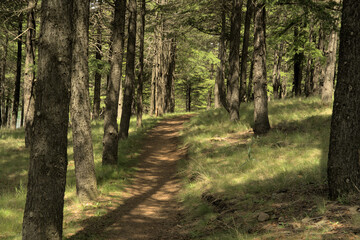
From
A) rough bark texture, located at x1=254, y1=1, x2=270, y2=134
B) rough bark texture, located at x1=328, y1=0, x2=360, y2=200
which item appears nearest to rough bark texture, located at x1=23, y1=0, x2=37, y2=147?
rough bark texture, located at x1=254, y1=1, x2=270, y2=134

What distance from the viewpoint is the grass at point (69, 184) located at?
20.1ft

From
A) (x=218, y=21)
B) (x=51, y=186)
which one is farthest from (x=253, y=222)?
(x=218, y=21)

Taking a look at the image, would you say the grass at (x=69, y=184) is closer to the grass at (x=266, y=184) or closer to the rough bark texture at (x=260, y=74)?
the grass at (x=266, y=184)

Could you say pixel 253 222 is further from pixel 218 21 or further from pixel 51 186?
pixel 218 21

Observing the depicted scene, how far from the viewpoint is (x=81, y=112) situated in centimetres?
760

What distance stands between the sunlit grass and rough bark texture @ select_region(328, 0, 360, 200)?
108 centimetres

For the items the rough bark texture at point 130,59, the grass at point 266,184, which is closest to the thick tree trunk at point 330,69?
the grass at point 266,184

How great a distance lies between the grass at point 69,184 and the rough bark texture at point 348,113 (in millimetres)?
5304

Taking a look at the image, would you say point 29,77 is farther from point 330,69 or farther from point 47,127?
point 330,69

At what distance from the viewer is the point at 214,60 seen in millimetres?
28156

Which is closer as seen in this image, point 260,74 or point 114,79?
point 114,79

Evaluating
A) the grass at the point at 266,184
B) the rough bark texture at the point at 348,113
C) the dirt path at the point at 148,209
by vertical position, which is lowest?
the dirt path at the point at 148,209

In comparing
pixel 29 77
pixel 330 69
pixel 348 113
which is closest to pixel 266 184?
pixel 348 113

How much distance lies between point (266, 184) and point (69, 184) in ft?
20.0
